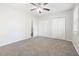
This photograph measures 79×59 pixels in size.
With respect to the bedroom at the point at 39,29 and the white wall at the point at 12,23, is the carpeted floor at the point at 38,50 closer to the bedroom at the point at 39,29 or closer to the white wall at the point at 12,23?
the bedroom at the point at 39,29

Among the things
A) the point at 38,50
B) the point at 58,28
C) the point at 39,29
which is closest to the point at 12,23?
the point at 38,50

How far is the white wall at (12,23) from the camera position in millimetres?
3572

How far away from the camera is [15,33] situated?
4.31 metres

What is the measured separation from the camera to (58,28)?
529 cm

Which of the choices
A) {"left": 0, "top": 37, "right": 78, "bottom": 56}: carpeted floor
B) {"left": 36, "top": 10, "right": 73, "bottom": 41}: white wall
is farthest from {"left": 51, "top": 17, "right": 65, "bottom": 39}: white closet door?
{"left": 0, "top": 37, "right": 78, "bottom": 56}: carpeted floor

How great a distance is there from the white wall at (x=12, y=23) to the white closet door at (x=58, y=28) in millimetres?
2094

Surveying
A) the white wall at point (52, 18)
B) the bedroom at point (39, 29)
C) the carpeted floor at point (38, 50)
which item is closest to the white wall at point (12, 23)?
the bedroom at point (39, 29)

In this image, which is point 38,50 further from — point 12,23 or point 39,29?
point 39,29

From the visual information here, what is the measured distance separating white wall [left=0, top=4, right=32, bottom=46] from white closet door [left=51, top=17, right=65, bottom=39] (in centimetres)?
209

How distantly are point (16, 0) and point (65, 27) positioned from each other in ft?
14.7

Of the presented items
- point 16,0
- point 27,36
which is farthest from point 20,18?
point 16,0

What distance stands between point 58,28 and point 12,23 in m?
3.21

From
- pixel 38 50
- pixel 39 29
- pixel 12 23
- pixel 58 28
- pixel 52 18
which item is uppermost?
pixel 52 18

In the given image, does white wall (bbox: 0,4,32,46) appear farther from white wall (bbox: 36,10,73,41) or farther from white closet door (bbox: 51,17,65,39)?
white closet door (bbox: 51,17,65,39)
